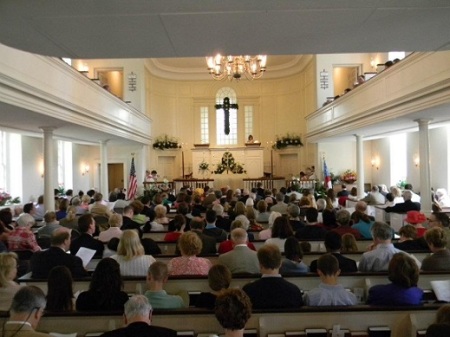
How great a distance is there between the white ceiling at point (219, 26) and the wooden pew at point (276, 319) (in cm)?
263

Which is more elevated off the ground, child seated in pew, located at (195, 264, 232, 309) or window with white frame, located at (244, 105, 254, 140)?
window with white frame, located at (244, 105, 254, 140)

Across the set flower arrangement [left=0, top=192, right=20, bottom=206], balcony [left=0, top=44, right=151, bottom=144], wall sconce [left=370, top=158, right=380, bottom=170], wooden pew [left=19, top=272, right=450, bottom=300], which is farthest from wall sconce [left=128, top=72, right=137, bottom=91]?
wooden pew [left=19, top=272, right=450, bottom=300]

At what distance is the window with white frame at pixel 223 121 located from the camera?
81.0ft

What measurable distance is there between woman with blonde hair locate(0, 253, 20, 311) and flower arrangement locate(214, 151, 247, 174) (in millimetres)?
16578

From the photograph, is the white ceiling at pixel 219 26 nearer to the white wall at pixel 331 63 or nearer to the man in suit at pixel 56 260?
the man in suit at pixel 56 260

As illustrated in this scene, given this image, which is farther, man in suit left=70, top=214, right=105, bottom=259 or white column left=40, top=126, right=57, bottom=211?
white column left=40, top=126, right=57, bottom=211

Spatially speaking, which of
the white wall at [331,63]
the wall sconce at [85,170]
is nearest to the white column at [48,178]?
the wall sconce at [85,170]

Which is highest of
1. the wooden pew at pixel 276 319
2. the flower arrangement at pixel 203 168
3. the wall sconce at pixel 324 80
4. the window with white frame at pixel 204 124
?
the wall sconce at pixel 324 80

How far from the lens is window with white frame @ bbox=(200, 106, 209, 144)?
974 inches

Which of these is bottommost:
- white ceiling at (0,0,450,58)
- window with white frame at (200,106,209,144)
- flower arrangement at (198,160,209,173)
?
flower arrangement at (198,160,209,173)

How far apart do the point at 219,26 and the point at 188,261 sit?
2632 mm

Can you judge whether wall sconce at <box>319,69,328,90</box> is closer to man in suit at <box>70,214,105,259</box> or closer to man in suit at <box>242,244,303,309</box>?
man in suit at <box>70,214,105,259</box>

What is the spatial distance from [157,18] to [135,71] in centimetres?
1759

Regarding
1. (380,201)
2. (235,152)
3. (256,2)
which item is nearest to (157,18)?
(256,2)
